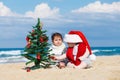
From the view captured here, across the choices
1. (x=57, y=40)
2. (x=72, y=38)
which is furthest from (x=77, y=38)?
(x=57, y=40)

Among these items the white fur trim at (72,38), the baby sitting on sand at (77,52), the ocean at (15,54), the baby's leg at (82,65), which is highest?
the white fur trim at (72,38)

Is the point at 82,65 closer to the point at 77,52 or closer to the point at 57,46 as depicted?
the point at 77,52

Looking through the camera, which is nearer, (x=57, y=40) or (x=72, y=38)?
(x=72, y=38)

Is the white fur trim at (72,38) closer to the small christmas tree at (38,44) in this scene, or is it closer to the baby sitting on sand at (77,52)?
the baby sitting on sand at (77,52)

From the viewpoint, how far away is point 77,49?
1245cm

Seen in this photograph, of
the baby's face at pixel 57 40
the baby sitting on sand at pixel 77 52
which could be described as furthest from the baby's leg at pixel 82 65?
the baby's face at pixel 57 40

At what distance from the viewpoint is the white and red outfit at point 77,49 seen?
12.4 m

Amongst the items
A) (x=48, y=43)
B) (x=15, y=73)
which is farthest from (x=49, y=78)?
(x=48, y=43)

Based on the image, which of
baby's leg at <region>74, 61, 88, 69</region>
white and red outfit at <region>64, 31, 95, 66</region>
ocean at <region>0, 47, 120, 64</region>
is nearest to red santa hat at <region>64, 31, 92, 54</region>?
white and red outfit at <region>64, 31, 95, 66</region>

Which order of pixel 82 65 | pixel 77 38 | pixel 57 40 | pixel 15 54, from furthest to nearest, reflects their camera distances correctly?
pixel 15 54 → pixel 57 40 → pixel 77 38 → pixel 82 65

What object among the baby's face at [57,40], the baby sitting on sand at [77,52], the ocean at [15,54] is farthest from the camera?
the ocean at [15,54]

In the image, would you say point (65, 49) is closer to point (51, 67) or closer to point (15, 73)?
point (51, 67)

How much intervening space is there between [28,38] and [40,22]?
0.61m

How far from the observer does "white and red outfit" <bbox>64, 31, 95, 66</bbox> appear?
12.4 meters
